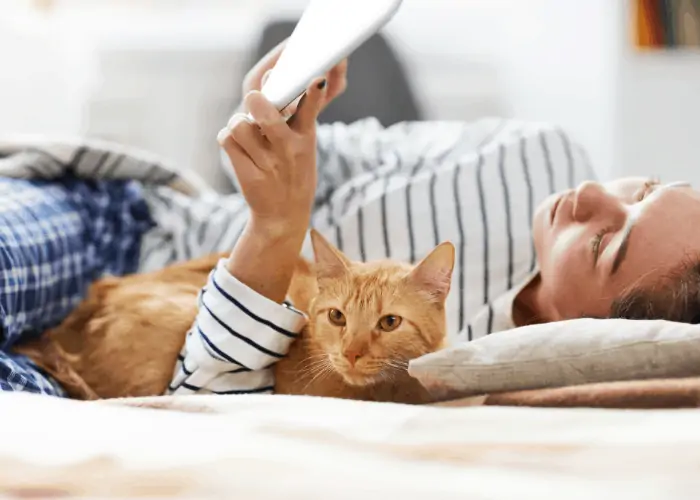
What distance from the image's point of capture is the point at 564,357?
68cm

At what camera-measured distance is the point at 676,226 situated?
30.8 inches

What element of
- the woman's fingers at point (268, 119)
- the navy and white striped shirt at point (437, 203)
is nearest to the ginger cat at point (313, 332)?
the woman's fingers at point (268, 119)

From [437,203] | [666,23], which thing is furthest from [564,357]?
[666,23]

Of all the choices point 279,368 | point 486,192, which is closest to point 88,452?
point 279,368

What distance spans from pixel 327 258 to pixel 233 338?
14 centimetres

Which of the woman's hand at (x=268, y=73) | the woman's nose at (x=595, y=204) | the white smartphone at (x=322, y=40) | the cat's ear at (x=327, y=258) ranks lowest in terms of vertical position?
the cat's ear at (x=327, y=258)

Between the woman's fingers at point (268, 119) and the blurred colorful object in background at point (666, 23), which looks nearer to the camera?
the woman's fingers at point (268, 119)

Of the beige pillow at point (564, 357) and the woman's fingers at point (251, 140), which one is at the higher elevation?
the woman's fingers at point (251, 140)

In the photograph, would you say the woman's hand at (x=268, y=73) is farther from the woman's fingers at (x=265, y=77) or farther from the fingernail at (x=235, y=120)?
the fingernail at (x=235, y=120)

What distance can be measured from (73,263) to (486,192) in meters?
0.66

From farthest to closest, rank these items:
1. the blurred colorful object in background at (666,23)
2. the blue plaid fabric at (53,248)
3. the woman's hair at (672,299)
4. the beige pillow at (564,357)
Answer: the blurred colorful object in background at (666,23), the blue plaid fabric at (53,248), the woman's hair at (672,299), the beige pillow at (564,357)

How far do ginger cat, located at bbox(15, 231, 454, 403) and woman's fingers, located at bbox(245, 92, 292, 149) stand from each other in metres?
0.11

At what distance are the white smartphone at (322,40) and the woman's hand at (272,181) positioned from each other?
0.03 metres

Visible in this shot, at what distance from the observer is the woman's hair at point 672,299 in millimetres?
757
